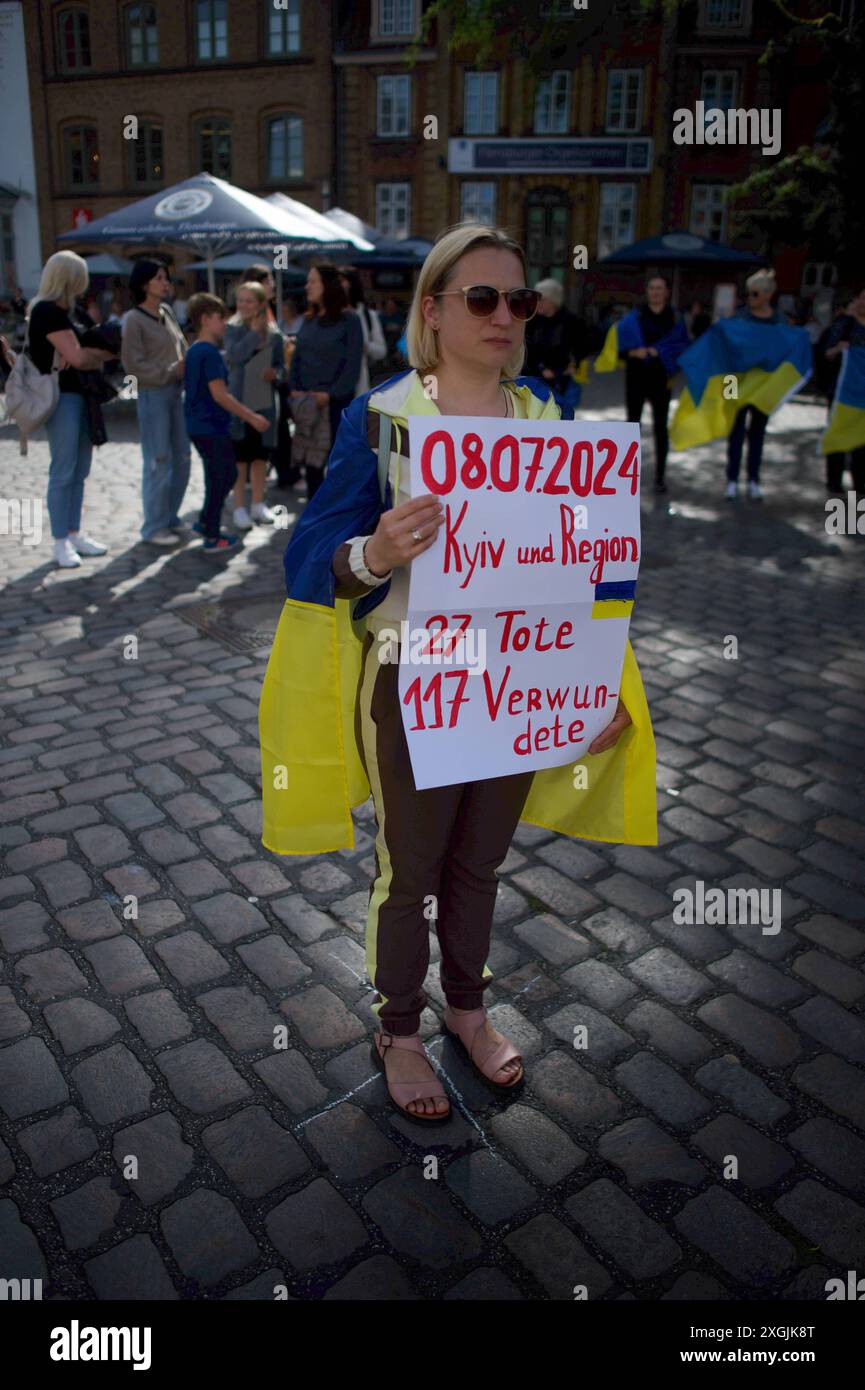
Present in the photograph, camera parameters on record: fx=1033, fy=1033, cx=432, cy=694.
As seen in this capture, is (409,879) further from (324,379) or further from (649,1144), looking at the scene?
(324,379)

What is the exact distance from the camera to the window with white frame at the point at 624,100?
31406mm

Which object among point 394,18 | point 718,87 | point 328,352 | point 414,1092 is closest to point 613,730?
point 414,1092

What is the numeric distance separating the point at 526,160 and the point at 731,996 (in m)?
33.9

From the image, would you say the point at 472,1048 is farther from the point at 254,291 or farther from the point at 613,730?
the point at 254,291

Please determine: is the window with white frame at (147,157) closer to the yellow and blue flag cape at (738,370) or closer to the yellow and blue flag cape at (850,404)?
the yellow and blue flag cape at (738,370)

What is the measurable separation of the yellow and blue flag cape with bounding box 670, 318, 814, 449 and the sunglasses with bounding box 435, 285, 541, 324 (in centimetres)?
810

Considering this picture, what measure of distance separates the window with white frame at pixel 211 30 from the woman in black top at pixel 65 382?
102ft

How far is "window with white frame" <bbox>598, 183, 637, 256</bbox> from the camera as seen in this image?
32.2 metres

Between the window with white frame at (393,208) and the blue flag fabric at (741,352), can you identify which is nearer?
the blue flag fabric at (741,352)

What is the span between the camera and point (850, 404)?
31.1ft

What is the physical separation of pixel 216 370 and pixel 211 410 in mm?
283

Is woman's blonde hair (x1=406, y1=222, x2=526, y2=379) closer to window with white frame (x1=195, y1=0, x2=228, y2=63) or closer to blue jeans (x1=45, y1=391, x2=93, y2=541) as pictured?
blue jeans (x1=45, y1=391, x2=93, y2=541)
